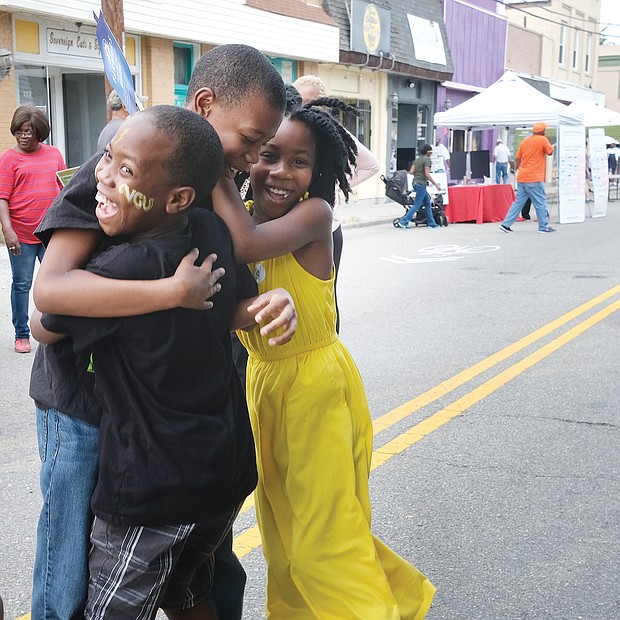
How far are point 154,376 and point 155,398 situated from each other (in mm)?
52

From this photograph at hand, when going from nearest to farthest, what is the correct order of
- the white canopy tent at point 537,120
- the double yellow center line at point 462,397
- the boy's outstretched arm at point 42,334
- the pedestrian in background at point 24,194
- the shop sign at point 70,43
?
the boy's outstretched arm at point 42,334 → the double yellow center line at point 462,397 → the pedestrian in background at point 24,194 → the shop sign at point 70,43 → the white canopy tent at point 537,120

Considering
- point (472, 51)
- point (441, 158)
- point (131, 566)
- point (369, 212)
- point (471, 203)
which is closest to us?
point (131, 566)

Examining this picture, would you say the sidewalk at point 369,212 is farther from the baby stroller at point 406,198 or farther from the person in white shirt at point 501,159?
the person in white shirt at point 501,159

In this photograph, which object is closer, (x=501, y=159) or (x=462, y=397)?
(x=462, y=397)

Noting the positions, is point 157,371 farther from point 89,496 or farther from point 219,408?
point 89,496

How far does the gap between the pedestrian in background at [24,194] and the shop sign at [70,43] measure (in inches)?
324

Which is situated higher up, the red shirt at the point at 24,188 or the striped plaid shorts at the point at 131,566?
the red shirt at the point at 24,188

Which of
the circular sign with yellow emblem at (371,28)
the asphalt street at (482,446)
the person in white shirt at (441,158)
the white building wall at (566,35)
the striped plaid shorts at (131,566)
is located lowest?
the asphalt street at (482,446)

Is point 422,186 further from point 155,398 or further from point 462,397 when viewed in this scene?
point 155,398

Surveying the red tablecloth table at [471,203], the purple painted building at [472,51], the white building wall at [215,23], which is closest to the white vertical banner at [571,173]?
the red tablecloth table at [471,203]

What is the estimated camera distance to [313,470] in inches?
100

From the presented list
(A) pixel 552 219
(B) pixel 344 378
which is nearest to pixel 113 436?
(B) pixel 344 378

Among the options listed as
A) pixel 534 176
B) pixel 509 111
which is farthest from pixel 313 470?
pixel 509 111

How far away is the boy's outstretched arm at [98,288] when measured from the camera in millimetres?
1886
